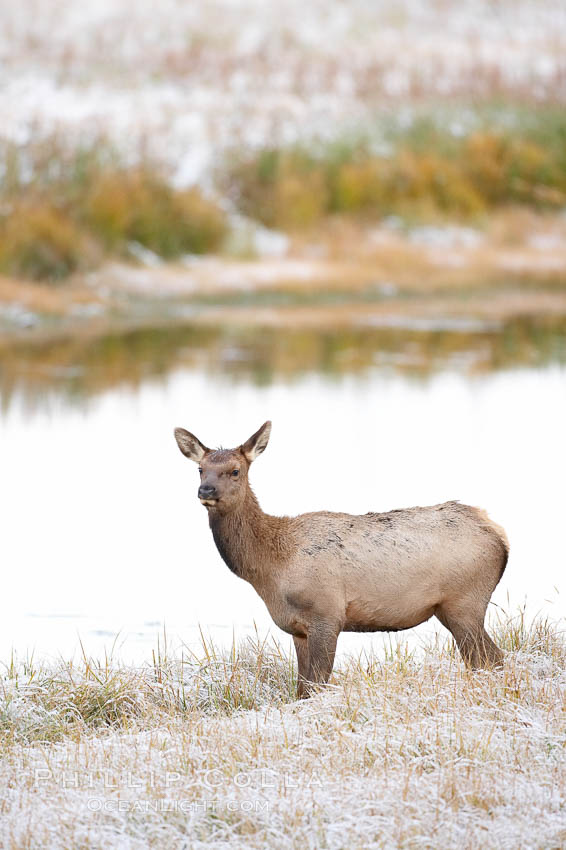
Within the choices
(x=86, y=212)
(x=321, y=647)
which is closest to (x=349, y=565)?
(x=321, y=647)

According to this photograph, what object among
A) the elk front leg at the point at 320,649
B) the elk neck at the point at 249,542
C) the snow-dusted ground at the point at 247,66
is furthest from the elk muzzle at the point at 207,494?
the snow-dusted ground at the point at 247,66

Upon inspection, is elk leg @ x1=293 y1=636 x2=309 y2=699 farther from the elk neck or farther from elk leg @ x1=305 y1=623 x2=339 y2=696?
the elk neck

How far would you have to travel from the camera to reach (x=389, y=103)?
34.7m

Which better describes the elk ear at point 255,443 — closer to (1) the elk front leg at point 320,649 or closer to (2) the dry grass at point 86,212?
(1) the elk front leg at point 320,649

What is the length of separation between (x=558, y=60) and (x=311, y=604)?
1320 inches

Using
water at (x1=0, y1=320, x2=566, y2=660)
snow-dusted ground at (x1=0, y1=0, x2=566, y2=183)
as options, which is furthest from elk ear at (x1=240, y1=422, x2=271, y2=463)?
snow-dusted ground at (x1=0, y1=0, x2=566, y2=183)

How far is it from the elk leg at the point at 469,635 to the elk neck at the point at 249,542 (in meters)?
0.70

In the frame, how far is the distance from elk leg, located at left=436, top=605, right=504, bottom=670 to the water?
4.01ft

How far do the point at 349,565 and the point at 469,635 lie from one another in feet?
1.91

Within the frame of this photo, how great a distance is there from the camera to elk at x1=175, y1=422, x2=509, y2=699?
525cm

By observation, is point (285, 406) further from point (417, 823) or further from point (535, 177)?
point (535, 177)

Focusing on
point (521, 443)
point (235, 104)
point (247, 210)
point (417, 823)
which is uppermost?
point (235, 104)

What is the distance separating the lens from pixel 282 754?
186 inches

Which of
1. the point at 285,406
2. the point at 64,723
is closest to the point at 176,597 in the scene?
the point at 64,723
